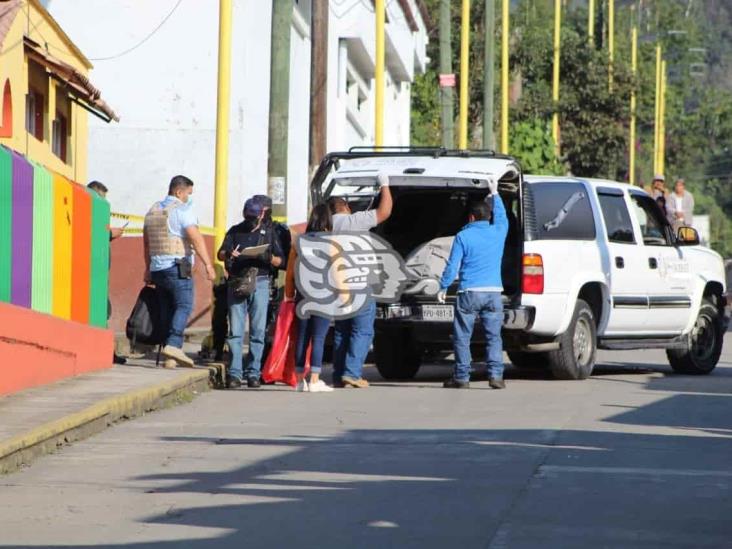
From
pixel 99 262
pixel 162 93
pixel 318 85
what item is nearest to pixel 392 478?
pixel 99 262

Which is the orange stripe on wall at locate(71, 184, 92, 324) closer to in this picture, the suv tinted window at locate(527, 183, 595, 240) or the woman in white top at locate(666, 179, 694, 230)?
the suv tinted window at locate(527, 183, 595, 240)

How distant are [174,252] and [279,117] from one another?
12.4 feet

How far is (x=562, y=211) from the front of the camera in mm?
16156

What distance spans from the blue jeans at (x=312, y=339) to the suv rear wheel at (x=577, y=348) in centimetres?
223

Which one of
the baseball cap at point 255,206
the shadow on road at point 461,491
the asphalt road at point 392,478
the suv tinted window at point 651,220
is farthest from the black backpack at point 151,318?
the suv tinted window at point 651,220

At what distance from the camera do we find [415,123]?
188ft

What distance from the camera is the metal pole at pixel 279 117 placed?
62.4ft

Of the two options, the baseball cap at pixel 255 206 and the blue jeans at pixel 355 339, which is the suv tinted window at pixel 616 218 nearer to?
the blue jeans at pixel 355 339

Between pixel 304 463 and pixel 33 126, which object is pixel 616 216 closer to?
pixel 33 126

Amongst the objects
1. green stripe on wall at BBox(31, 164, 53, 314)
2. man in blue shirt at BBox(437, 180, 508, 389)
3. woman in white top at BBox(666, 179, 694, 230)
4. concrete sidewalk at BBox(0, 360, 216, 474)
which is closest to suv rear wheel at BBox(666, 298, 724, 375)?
man in blue shirt at BBox(437, 180, 508, 389)

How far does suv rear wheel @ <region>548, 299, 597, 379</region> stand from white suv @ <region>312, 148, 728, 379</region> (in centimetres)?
1

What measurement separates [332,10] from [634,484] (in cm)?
2646

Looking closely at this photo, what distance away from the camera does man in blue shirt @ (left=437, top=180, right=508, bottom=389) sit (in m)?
15.2

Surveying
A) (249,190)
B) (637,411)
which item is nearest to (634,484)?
(637,411)
